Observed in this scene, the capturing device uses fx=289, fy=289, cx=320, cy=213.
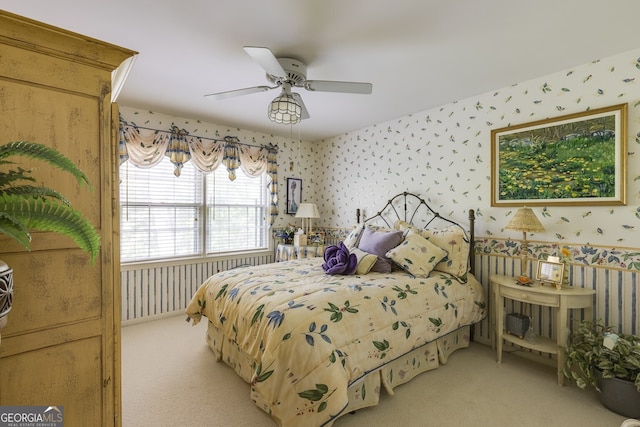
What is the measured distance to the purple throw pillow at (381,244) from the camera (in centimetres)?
289

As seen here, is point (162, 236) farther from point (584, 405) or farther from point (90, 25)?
point (584, 405)

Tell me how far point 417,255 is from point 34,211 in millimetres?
2681

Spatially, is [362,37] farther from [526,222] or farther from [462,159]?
[526,222]

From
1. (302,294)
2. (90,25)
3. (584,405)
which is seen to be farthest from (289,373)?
(90,25)

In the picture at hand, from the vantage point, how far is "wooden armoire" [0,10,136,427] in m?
0.98

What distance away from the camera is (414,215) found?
3.73 m

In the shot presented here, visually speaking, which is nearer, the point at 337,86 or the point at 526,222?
the point at 337,86

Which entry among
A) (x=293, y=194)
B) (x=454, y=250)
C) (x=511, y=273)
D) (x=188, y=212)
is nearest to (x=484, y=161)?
(x=454, y=250)

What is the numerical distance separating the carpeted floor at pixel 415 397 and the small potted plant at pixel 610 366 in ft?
0.39

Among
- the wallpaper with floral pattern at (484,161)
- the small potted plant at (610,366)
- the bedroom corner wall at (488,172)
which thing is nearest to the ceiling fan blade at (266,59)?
the wallpaper with floral pattern at (484,161)

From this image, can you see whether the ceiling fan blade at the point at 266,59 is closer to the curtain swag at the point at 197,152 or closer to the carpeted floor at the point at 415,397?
the curtain swag at the point at 197,152

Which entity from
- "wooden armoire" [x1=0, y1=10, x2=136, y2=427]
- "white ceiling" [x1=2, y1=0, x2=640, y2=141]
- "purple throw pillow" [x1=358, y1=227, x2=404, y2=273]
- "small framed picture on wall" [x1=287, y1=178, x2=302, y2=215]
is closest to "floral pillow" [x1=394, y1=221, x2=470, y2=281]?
"purple throw pillow" [x1=358, y1=227, x2=404, y2=273]

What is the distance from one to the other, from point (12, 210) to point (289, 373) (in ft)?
4.62

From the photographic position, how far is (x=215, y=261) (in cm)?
416
